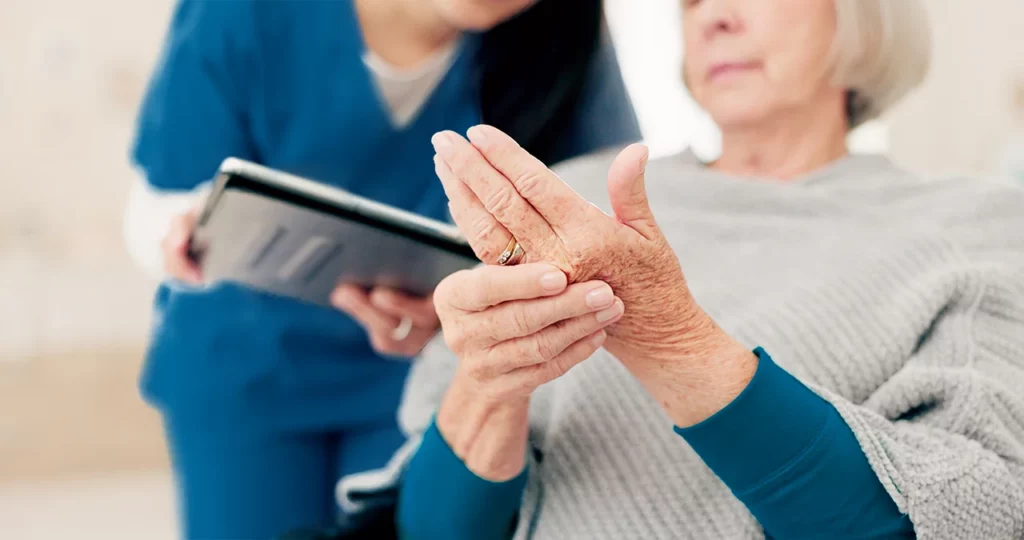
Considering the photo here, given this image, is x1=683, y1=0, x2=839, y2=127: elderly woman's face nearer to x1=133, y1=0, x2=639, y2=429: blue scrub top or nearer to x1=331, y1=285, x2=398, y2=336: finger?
x1=133, y1=0, x2=639, y2=429: blue scrub top

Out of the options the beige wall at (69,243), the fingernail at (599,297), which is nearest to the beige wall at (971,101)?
the fingernail at (599,297)

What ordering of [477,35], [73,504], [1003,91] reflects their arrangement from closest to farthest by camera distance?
1. [477,35]
2. [1003,91]
3. [73,504]

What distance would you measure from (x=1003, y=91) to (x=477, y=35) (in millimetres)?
780

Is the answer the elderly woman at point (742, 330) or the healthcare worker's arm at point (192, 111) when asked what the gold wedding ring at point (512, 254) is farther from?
the healthcare worker's arm at point (192, 111)

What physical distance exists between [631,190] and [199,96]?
51cm

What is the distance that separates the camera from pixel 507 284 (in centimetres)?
38

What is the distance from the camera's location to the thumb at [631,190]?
0.37 m

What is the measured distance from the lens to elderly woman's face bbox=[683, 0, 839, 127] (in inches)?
25.0

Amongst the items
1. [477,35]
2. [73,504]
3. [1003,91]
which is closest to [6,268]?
[73,504]

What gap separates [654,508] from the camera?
566 mm

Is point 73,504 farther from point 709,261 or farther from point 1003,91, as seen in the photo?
point 1003,91

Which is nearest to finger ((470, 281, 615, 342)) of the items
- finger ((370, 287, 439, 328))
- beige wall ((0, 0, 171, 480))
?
finger ((370, 287, 439, 328))

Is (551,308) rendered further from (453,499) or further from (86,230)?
(86,230)

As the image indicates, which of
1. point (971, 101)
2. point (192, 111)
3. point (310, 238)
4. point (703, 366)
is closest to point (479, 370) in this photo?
point (703, 366)
